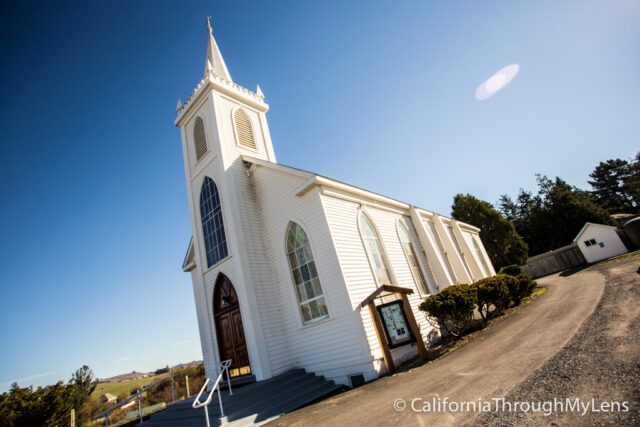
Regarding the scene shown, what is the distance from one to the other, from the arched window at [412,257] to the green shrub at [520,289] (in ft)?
10.7

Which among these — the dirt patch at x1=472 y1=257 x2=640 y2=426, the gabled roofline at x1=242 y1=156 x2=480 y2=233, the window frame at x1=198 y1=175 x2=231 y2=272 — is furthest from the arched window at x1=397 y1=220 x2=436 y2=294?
the window frame at x1=198 y1=175 x2=231 y2=272

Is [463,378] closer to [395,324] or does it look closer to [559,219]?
[395,324]

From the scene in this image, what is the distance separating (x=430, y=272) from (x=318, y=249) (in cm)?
722

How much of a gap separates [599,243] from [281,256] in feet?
103

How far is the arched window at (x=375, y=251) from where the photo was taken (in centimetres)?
1002

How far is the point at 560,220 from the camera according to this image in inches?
1585

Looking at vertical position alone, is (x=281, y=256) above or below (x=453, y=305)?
above

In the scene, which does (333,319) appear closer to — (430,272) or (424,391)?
(424,391)

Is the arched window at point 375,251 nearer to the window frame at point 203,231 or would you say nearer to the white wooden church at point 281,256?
the white wooden church at point 281,256

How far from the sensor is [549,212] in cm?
4225

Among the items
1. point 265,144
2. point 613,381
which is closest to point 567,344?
point 613,381

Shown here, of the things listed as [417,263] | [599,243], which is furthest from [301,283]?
[599,243]

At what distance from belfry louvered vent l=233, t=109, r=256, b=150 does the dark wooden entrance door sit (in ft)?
20.1

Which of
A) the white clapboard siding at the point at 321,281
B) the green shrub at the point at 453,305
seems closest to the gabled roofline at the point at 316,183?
the white clapboard siding at the point at 321,281
